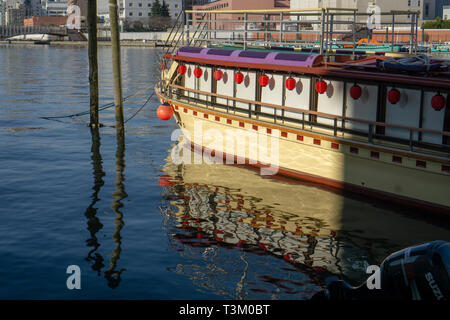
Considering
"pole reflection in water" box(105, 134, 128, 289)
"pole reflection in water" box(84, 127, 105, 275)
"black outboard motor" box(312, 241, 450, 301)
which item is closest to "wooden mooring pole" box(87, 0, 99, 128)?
"pole reflection in water" box(105, 134, 128, 289)

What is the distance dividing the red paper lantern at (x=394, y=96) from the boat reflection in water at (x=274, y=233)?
2788 millimetres

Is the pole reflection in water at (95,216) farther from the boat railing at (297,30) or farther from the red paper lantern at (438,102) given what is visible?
the red paper lantern at (438,102)

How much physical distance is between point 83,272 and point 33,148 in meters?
13.9

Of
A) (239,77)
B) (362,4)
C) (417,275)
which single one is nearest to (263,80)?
(239,77)

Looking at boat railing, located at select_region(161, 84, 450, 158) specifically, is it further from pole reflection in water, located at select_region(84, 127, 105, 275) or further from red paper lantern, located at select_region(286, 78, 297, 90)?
pole reflection in water, located at select_region(84, 127, 105, 275)

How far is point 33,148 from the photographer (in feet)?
78.5

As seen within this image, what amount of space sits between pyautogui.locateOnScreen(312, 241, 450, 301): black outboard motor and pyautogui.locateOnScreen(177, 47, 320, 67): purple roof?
12.1m

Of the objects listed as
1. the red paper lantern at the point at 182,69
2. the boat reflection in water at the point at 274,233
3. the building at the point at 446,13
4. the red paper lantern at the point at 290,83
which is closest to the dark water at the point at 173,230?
the boat reflection in water at the point at 274,233

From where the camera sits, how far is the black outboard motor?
5719 millimetres

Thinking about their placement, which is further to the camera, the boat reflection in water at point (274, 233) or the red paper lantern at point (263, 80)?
the red paper lantern at point (263, 80)

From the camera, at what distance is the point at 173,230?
13758 mm

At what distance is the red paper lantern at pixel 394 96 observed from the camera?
614 inches

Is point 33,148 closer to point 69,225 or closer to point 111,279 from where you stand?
point 69,225

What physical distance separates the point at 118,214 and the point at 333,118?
258 inches
